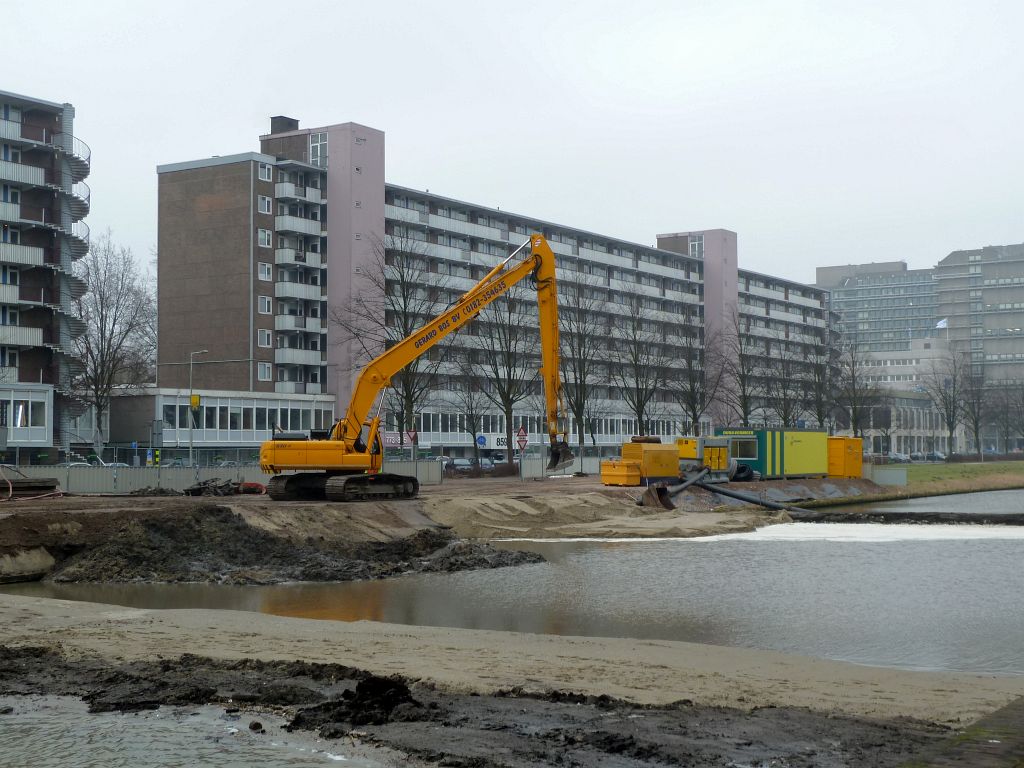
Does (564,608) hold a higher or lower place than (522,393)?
lower

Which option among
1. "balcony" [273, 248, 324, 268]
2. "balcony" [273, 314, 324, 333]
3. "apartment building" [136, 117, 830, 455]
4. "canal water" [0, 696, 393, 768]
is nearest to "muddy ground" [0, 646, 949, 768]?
"canal water" [0, 696, 393, 768]

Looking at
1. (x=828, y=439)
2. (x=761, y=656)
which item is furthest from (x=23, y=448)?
(x=761, y=656)

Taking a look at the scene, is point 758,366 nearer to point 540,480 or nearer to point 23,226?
point 540,480

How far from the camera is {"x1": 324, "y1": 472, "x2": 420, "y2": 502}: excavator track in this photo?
38.5m

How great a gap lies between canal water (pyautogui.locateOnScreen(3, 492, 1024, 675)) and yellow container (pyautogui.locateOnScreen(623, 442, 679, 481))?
17.7m

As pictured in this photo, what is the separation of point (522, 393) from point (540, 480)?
1896 cm

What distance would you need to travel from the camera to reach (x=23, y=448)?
229 feet

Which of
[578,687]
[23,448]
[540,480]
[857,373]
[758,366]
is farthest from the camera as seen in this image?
[758,366]

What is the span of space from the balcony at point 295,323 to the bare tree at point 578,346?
20.7 meters

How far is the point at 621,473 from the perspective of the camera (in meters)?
52.8

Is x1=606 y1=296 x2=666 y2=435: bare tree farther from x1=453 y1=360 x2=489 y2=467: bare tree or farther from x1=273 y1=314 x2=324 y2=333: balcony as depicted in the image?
x1=273 y1=314 x2=324 y2=333: balcony

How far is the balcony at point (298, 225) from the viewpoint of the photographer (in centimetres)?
9538

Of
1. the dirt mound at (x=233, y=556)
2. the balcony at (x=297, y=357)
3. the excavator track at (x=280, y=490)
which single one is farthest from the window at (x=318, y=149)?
the dirt mound at (x=233, y=556)

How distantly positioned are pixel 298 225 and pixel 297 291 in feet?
18.1
